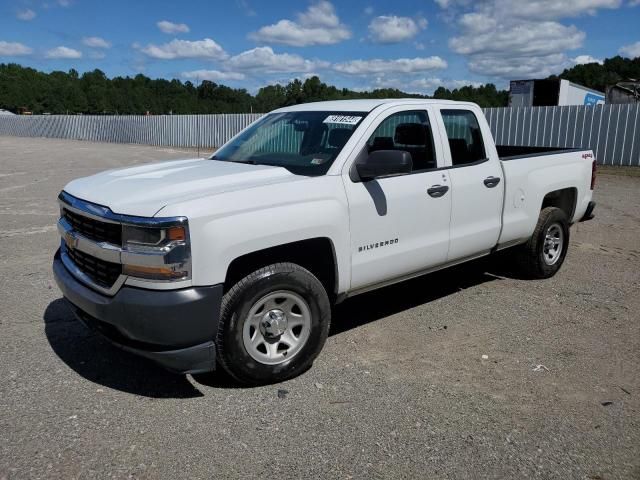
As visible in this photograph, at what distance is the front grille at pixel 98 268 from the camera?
3506 mm

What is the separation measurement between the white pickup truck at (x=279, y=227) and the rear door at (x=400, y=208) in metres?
0.01

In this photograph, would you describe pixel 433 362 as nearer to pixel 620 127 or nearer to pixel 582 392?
pixel 582 392

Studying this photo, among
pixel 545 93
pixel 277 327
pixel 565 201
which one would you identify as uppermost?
pixel 545 93

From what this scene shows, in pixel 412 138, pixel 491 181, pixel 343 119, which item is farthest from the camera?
pixel 491 181

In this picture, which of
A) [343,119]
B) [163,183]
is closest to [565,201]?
[343,119]

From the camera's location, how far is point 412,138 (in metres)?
4.98

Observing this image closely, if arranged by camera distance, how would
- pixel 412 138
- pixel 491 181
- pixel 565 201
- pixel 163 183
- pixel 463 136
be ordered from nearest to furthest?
pixel 163 183 → pixel 412 138 → pixel 491 181 → pixel 463 136 → pixel 565 201

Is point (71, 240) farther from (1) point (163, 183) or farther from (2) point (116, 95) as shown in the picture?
(2) point (116, 95)

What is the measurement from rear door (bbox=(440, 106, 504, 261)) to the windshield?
42.0 inches

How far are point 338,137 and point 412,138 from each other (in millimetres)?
850

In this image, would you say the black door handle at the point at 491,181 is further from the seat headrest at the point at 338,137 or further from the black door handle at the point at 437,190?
the seat headrest at the point at 338,137

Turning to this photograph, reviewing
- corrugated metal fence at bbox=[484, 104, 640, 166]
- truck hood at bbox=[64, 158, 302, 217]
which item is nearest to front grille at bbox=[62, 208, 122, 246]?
truck hood at bbox=[64, 158, 302, 217]

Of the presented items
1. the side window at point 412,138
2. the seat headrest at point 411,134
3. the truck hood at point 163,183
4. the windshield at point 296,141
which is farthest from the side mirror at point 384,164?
the seat headrest at point 411,134

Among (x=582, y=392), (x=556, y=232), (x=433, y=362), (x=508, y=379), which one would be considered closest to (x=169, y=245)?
(x=433, y=362)
